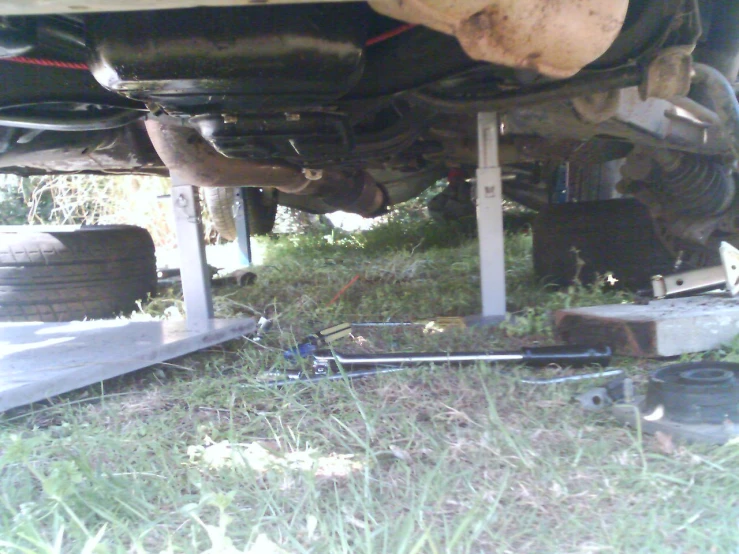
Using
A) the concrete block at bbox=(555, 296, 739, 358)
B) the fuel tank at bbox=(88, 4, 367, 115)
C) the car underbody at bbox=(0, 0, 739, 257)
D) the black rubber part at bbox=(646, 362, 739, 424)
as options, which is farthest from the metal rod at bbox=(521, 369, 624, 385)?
the fuel tank at bbox=(88, 4, 367, 115)

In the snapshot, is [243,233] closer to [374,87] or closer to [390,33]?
[374,87]

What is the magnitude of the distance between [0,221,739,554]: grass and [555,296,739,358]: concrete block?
0.07 metres

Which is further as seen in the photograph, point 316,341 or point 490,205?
point 490,205

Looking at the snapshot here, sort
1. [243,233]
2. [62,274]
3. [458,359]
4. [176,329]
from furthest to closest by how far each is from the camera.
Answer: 1. [243,233]
2. [62,274]
3. [176,329]
4. [458,359]

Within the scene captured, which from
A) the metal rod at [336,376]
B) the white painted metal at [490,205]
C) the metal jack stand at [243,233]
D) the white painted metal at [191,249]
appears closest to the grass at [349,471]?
the metal rod at [336,376]

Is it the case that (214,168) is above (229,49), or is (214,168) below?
below

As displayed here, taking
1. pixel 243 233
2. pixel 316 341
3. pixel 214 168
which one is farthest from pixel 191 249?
pixel 243 233

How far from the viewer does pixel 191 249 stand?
199 centimetres

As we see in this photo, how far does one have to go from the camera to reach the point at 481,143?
1985 millimetres

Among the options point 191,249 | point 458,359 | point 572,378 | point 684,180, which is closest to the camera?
point 572,378

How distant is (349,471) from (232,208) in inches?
128

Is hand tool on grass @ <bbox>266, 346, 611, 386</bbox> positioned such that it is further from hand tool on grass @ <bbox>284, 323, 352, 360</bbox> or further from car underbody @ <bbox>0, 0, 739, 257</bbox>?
car underbody @ <bbox>0, 0, 739, 257</bbox>

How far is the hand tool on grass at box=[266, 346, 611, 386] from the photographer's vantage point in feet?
5.03

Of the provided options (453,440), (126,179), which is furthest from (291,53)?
(126,179)
